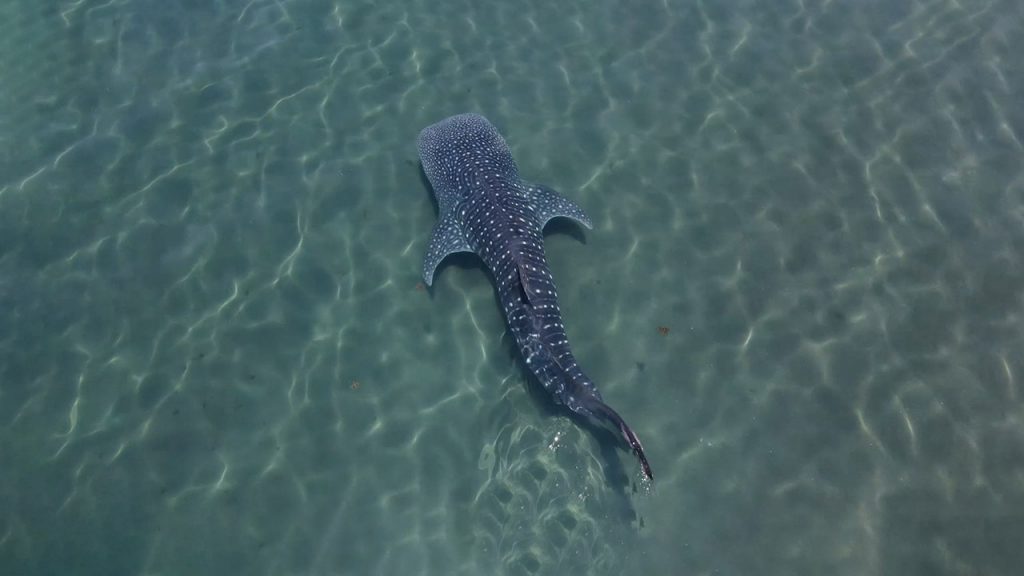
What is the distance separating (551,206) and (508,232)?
3.43 feet

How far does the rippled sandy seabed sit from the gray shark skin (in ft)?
1.51

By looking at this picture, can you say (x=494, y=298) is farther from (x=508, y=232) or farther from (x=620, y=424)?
(x=620, y=424)

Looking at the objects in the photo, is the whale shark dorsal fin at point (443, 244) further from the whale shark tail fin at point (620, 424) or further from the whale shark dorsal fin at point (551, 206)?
the whale shark tail fin at point (620, 424)

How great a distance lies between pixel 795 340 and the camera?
856cm

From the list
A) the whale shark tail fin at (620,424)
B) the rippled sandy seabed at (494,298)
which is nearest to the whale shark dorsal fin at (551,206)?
the rippled sandy seabed at (494,298)

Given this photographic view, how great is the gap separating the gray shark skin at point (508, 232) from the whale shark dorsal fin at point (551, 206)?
0.05 feet

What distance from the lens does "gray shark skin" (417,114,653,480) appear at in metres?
7.64

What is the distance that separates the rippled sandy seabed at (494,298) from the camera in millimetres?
7496

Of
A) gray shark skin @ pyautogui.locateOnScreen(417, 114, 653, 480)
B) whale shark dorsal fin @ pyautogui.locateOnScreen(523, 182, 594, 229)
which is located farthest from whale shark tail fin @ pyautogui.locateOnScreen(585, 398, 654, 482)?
whale shark dorsal fin @ pyautogui.locateOnScreen(523, 182, 594, 229)

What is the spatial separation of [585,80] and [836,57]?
4.38 metres

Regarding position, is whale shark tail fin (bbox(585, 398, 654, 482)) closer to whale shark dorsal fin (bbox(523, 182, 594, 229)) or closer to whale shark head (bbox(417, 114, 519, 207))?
whale shark dorsal fin (bbox(523, 182, 594, 229))

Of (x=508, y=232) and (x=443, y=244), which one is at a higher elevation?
(x=508, y=232)

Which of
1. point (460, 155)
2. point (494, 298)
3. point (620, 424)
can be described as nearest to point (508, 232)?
point (494, 298)

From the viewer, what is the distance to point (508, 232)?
854cm
